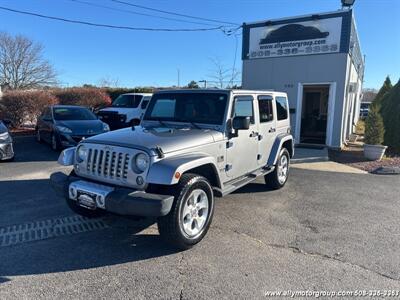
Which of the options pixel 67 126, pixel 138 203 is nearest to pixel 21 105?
pixel 67 126

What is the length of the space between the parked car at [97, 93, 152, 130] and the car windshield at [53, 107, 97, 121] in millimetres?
2362

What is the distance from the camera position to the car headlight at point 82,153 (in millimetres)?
4297

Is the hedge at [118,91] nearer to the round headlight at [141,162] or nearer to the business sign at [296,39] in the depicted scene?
the business sign at [296,39]

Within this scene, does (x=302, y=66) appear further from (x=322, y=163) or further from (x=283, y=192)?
(x=283, y=192)

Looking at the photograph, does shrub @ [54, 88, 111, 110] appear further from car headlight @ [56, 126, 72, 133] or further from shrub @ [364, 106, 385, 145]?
shrub @ [364, 106, 385, 145]

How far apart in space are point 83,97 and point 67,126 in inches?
392

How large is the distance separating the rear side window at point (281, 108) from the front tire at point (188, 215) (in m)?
3.15

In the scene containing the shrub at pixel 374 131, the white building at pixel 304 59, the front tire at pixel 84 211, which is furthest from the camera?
the white building at pixel 304 59

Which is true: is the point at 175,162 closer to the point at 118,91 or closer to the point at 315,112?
the point at 315,112

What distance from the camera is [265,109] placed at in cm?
612

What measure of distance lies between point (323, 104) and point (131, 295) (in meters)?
14.4

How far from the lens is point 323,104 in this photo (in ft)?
51.1

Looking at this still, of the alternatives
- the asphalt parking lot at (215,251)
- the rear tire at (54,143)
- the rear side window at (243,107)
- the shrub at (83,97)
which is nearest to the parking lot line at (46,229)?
the asphalt parking lot at (215,251)

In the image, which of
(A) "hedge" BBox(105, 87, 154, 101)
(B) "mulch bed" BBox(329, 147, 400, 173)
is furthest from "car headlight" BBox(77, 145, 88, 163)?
(A) "hedge" BBox(105, 87, 154, 101)
